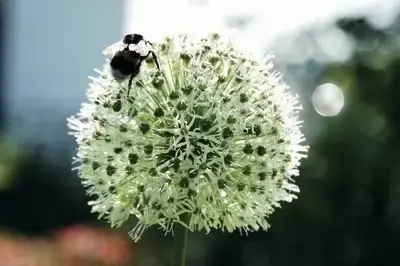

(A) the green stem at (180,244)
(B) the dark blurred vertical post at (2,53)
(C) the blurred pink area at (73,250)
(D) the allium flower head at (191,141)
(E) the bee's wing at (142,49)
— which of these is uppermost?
(B) the dark blurred vertical post at (2,53)

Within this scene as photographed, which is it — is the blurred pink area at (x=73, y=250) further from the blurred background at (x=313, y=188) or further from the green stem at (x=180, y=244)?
the green stem at (x=180, y=244)

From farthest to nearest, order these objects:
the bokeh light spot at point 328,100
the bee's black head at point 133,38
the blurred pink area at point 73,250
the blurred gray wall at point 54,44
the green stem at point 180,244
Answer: the blurred gray wall at point 54,44 < the bokeh light spot at point 328,100 < the blurred pink area at point 73,250 < the bee's black head at point 133,38 < the green stem at point 180,244

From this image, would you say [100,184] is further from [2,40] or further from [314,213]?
[2,40]

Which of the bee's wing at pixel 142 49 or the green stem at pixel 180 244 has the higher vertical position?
the bee's wing at pixel 142 49

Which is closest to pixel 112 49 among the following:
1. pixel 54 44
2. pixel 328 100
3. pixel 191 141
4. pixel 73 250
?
pixel 191 141

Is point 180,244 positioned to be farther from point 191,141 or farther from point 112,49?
point 112,49

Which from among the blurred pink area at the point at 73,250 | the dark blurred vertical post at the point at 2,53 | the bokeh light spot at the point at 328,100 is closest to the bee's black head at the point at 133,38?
the blurred pink area at the point at 73,250
